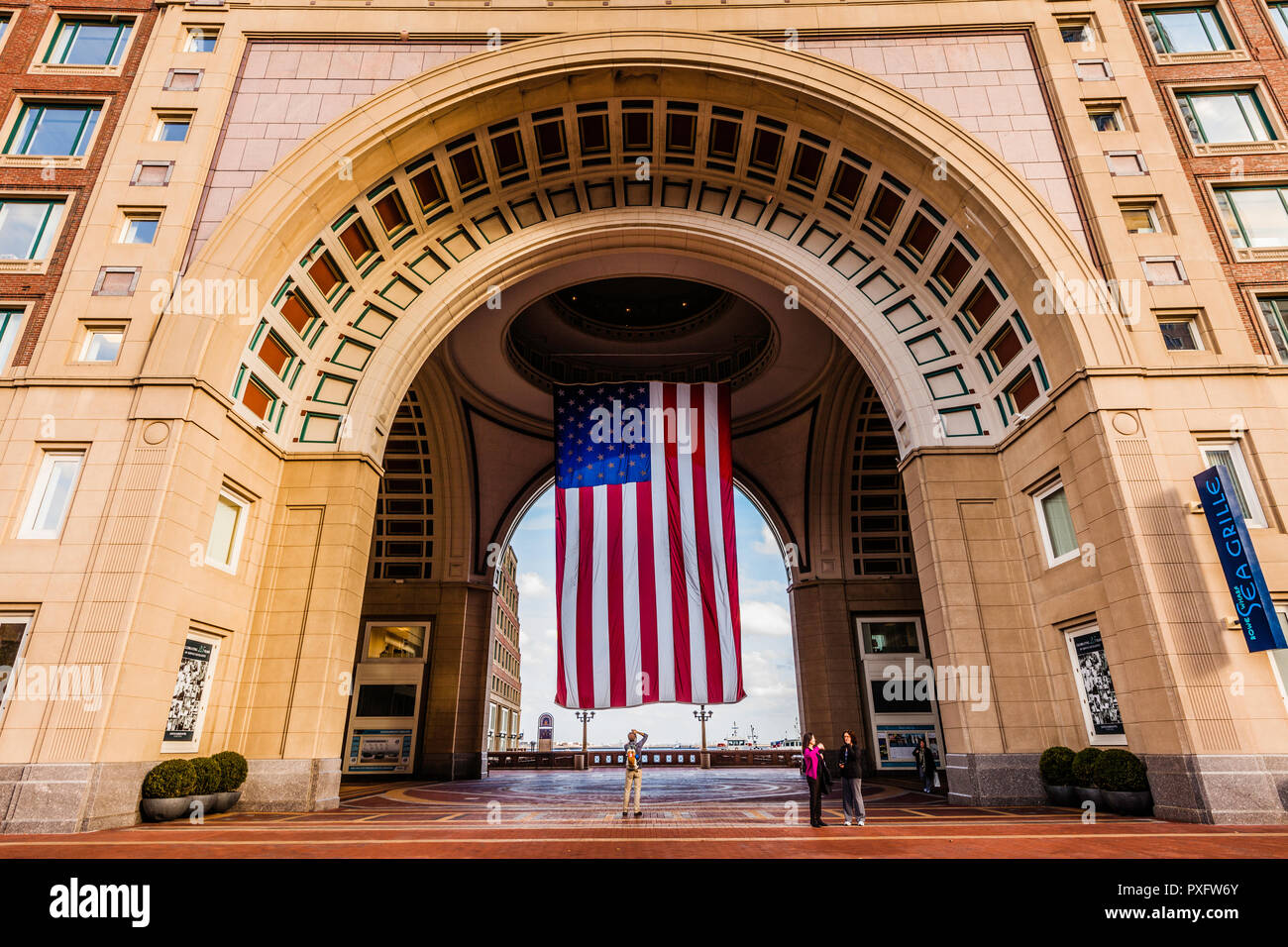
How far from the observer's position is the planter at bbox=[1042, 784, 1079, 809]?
14078 mm

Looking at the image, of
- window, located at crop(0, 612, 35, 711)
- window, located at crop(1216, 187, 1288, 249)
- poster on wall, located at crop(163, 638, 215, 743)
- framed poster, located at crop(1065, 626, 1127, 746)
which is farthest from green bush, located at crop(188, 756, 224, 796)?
window, located at crop(1216, 187, 1288, 249)

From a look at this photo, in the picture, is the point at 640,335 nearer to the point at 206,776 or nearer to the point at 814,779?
the point at 814,779

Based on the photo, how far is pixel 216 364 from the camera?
15367 mm

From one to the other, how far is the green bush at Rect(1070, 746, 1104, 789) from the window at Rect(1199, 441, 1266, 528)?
607 centimetres

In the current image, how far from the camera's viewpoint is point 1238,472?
1443 centimetres

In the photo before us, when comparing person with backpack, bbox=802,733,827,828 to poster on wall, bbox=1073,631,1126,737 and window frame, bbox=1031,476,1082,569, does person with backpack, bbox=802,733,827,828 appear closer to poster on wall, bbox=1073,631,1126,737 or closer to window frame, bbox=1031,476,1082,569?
poster on wall, bbox=1073,631,1126,737

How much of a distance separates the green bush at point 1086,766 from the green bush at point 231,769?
60.3 ft

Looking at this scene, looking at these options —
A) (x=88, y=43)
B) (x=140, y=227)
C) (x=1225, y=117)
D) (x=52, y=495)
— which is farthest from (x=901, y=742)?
(x=88, y=43)

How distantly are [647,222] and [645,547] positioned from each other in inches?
493

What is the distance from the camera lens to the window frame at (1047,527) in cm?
1545

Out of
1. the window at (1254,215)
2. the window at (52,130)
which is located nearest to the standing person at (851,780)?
the window at (1254,215)

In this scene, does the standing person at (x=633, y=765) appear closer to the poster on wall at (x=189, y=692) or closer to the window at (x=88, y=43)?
the poster on wall at (x=189, y=692)
